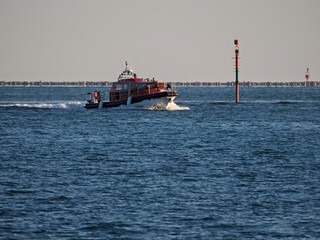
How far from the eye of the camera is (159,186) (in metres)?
20.3

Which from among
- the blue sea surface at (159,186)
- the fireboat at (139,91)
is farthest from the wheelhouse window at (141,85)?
the blue sea surface at (159,186)

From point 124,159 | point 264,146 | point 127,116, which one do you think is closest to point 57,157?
point 124,159

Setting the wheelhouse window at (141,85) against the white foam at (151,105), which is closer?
the wheelhouse window at (141,85)

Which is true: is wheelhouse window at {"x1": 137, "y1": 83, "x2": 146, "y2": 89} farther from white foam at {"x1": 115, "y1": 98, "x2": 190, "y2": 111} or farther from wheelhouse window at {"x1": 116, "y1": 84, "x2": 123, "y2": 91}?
wheelhouse window at {"x1": 116, "y1": 84, "x2": 123, "y2": 91}

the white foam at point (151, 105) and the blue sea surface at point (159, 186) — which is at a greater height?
the white foam at point (151, 105)

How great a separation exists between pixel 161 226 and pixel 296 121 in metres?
40.6

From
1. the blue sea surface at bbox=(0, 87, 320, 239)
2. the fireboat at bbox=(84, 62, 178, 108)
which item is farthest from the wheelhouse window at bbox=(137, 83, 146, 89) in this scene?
the blue sea surface at bbox=(0, 87, 320, 239)

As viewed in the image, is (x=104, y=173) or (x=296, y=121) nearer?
(x=104, y=173)

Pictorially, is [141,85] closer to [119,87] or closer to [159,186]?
[119,87]

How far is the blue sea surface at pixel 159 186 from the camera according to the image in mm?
15148

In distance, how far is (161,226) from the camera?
15.3 meters

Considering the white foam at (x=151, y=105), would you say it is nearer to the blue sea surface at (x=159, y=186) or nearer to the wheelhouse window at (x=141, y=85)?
the wheelhouse window at (x=141, y=85)

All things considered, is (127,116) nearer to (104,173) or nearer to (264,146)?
(264,146)

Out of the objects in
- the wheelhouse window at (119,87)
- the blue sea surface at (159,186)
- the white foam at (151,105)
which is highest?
the wheelhouse window at (119,87)
